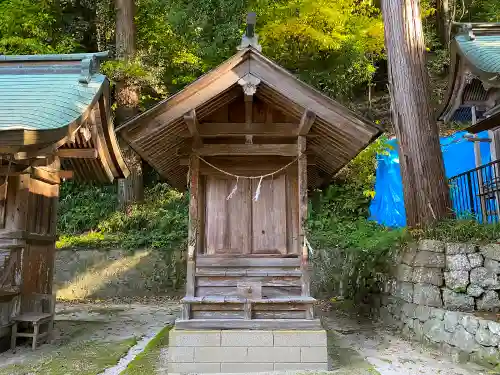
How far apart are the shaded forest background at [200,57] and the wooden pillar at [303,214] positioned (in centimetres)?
510

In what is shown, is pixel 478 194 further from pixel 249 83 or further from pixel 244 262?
pixel 249 83

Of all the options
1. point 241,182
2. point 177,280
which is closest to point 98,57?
point 241,182

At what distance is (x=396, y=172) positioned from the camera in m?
13.4

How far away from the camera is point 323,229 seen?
14.1m

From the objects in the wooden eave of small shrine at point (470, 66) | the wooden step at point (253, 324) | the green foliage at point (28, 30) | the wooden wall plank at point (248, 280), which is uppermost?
the green foliage at point (28, 30)

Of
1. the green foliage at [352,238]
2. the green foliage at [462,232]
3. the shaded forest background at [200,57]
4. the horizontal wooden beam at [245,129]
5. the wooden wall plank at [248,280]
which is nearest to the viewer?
the wooden wall plank at [248,280]

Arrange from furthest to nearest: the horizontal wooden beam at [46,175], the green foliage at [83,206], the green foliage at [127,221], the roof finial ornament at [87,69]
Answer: the green foliage at [83,206], the green foliage at [127,221], the roof finial ornament at [87,69], the horizontal wooden beam at [46,175]

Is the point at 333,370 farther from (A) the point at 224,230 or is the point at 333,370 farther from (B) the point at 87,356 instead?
(B) the point at 87,356

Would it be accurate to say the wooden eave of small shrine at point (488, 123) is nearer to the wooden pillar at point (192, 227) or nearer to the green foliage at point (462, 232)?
the green foliage at point (462, 232)

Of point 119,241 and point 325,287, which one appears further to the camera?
point 119,241

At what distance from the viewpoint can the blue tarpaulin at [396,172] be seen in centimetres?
1237

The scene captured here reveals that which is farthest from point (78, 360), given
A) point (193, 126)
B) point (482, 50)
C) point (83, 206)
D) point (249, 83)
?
point (83, 206)

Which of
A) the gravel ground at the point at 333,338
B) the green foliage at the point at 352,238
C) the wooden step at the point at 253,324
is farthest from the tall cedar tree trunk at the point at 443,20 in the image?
the wooden step at the point at 253,324

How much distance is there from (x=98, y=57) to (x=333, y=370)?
6655 mm
